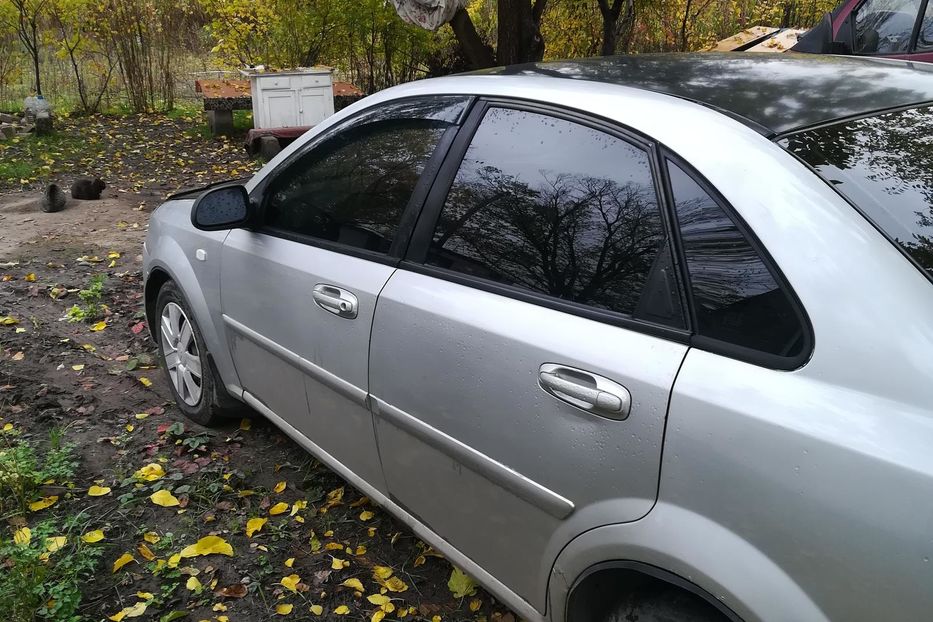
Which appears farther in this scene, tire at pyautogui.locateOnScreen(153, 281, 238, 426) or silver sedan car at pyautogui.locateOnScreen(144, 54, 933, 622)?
tire at pyautogui.locateOnScreen(153, 281, 238, 426)

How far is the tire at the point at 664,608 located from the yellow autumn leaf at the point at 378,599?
1.08 meters

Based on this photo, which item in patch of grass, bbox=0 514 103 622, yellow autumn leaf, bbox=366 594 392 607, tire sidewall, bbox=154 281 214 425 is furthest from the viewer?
tire sidewall, bbox=154 281 214 425

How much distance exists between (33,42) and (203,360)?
10.8 meters

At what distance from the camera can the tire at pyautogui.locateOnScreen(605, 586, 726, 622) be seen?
1.46 m

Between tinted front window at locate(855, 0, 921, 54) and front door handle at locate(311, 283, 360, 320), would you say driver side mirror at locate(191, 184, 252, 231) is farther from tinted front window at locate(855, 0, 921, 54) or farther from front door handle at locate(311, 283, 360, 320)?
tinted front window at locate(855, 0, 921, 54)

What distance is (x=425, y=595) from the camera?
2521 mm

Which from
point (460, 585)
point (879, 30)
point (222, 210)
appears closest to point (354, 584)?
point (460, 585)

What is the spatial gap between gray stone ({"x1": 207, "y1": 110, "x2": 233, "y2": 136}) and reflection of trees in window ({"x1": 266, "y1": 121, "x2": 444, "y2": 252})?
929 cm

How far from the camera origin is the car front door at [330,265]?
2.27 metres

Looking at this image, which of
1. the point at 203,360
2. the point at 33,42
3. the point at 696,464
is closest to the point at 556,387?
A: the point at 696,464

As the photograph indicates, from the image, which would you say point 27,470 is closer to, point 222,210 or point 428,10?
point 222,210

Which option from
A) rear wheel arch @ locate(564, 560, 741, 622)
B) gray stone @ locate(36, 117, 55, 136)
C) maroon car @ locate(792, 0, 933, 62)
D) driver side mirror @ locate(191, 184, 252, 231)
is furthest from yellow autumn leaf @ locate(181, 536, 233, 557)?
gray stone @ locate(36, 117, 55, 136)

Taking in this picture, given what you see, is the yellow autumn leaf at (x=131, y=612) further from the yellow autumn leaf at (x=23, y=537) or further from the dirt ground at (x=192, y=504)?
the yellow autumn leaf at (x=23, y=537)

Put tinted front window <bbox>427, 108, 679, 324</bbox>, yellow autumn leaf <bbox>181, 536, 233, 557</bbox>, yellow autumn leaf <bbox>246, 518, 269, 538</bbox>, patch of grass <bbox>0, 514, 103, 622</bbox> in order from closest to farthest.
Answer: tinted front window <bbox>427, 108, 679, 324</bbox> → patch of grass <bbox>0, 514, 103, 622</bbox> → yellow autumn leaf <bbox>181, 536, 233, 557</bbox> → yellow autumn leaf <bbox>246, 518, 269, 538</bbox>
